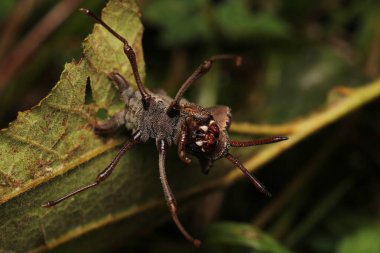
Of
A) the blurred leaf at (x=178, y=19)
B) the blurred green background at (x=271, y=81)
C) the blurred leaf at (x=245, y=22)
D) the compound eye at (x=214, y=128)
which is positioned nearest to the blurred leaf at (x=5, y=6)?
the blurred green background at (x=271, y=81)

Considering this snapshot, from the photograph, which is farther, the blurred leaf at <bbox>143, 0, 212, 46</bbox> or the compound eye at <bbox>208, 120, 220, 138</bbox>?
the blurred leaf at <bbox>143, 0, 212, 46</bbox>

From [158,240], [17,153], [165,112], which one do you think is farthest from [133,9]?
[158,240]

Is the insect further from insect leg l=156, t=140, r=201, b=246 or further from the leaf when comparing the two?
the leaf

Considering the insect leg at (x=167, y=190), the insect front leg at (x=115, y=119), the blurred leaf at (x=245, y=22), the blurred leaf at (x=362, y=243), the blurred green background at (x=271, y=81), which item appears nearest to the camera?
the insect leg at (x=167, y=190)

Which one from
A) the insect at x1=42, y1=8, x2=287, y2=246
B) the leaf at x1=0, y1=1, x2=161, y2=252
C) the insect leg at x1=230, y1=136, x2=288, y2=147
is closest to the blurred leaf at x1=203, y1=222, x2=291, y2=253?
the leaf at x1=0, y1=1, x2=161, y2=252

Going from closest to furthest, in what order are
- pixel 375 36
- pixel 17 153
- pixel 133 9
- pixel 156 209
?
1. pixel 17 153
2. pixel 133 9
3. pixel 156 209
4. pixel 375 36

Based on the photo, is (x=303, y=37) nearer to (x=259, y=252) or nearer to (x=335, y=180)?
(x=335, y=180)

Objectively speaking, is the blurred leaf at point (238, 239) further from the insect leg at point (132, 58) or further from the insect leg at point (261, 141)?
the insect leg at point (132, 58)
